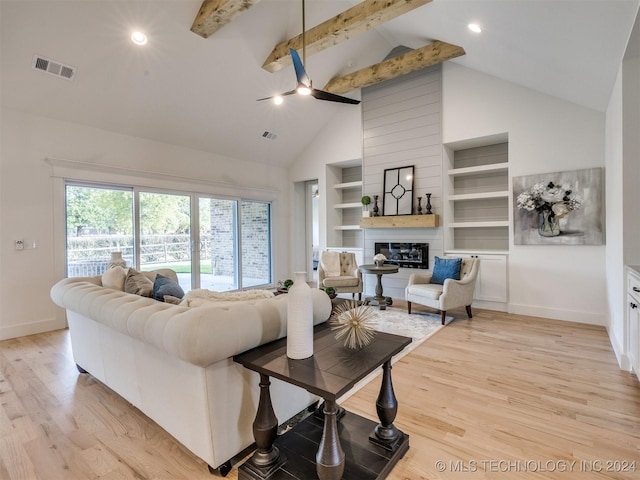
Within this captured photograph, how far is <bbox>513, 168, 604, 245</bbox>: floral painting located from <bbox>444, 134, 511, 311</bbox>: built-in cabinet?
273 mm

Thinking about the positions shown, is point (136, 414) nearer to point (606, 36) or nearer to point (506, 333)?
point (506, 333)

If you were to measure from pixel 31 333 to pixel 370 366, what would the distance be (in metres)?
4.69

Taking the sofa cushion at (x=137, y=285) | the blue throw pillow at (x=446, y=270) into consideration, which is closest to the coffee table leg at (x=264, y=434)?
the sofa cushion at (x=137, y=285)

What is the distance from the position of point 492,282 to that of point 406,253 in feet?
4.69

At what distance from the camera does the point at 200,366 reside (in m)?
1.50

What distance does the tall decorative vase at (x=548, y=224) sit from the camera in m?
4.29

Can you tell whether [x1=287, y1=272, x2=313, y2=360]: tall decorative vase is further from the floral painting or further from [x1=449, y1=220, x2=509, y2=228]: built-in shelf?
[x1=449, y1=220, x2=509, y2=228]: built-in shelf

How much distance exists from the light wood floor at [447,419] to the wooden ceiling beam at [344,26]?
3738 millimetres

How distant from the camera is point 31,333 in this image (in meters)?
4.04

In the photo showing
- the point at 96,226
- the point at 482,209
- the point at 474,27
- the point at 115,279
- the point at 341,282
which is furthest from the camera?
the point at 482,209

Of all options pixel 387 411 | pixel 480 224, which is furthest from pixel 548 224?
pixel 387 411

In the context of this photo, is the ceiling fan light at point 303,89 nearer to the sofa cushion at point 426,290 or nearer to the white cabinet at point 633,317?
the sofa cushion at point 426,290

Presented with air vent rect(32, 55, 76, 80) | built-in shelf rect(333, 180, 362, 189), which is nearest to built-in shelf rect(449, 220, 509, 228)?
built-in shelf rect(333, 180, 362, 189)

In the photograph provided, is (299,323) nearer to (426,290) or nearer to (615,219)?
(426,290)
